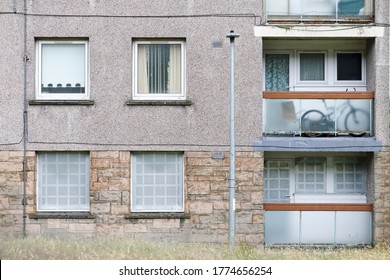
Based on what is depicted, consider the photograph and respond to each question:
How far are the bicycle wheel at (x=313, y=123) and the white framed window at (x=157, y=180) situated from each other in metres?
3.22

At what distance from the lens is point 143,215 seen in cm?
2566

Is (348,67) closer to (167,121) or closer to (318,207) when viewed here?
(318,207)

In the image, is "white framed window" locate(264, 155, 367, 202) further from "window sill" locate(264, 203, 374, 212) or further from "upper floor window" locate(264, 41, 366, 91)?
"upper floor window" locate(264, 41, 366, 91)

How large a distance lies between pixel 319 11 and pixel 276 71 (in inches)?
76.8

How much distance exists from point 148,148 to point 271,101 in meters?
3.32

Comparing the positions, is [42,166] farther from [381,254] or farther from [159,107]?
[381,254]

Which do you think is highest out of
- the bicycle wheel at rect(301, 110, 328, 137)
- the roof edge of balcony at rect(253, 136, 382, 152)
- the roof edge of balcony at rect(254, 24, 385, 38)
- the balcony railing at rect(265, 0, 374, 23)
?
the balcony railing at rect(265, 0, 374, 23)

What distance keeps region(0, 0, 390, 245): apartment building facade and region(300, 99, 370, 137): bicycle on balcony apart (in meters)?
0.03

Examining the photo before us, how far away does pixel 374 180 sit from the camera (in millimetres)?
25875

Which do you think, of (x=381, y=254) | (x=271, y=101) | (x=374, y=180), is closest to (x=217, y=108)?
(x=271, y=101)

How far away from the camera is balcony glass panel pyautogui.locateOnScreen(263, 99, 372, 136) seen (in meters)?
26.1

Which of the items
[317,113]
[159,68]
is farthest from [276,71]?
[159,68]

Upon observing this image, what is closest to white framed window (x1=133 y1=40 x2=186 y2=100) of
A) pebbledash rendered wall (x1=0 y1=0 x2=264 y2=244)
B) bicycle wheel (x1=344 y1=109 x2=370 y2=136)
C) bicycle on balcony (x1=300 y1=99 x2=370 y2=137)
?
pebbledash rendered wall (x1=0 y1=0 x2=264 y2=244)

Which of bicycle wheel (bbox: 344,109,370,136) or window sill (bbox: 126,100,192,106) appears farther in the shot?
bicycle wheel (bbox: 344,109,370,136)
